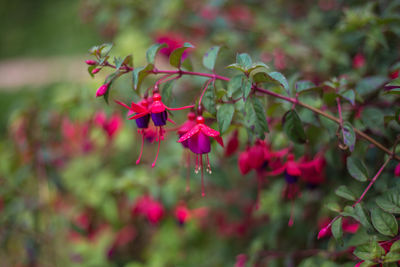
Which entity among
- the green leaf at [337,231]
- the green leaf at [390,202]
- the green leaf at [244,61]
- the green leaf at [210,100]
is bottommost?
the green leaf at [337,231]

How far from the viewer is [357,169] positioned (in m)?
0.69

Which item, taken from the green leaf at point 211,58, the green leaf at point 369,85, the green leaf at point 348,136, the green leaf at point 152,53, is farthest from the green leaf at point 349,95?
the green leaf at point 152,53

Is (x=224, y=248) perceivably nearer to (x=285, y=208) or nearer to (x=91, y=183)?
(x=285, y=208)

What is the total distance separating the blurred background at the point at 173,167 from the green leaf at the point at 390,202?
8.5 inches

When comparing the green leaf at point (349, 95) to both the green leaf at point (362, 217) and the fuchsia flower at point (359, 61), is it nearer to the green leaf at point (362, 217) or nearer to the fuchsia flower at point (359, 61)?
the green leaf at point (362, 217)

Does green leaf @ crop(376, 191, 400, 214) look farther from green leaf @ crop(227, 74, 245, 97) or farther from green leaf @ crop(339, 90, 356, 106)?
green leaf @ crop(227, 74, 245, 97)

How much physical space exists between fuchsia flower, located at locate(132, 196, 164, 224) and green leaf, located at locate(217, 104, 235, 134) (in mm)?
→ 594

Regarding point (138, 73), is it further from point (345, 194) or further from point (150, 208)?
point (150, 208)

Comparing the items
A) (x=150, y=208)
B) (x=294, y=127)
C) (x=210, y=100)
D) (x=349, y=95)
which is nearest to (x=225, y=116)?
(x=210, y=100)

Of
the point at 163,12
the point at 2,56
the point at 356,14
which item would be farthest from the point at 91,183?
the point at 2,56

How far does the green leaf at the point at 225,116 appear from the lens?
2.01 feet

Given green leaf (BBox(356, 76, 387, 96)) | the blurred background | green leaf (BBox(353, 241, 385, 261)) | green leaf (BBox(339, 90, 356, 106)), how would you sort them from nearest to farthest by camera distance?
green leaf (BBox(353, 241, 385, 261))
green leaf (BBox(339, 90, 356, 106))
green leaf (BBox(356, 76, 387, 96))
the blurred background

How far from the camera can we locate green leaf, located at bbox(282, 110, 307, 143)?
0.68 m

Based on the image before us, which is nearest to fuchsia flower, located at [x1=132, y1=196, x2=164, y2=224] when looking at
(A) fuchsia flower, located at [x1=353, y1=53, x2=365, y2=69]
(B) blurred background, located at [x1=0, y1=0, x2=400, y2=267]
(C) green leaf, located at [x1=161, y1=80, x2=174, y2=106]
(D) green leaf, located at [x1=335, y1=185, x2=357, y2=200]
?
(B) blurred background, located at [x1=0, y1=0, x2=400, y2=267]
